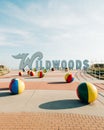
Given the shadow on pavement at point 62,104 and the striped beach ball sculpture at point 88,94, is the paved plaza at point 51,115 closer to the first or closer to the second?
the shadow on pavement at point 62,104

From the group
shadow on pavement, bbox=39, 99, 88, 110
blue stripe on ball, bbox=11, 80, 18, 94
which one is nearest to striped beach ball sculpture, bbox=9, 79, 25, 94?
blue stripe on ball, bbox=11, 80, 18, 94

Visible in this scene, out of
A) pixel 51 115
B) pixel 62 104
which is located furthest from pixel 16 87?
pixel 51 115

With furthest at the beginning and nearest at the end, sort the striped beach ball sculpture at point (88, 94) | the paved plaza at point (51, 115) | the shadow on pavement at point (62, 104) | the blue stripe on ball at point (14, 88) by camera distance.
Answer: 1. the blue stripe on ball at point (14, 88)
2. the striped beach ball sculpture at point (88, 94)
3. the shadow on pavement at point (62, 104)
4. the paved plaza at point (51, 115)

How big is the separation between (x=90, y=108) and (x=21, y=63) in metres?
49.1

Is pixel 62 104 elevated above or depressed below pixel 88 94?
below

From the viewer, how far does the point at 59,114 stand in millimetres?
7777

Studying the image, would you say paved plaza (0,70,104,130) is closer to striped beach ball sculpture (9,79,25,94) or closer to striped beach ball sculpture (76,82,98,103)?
striped beach ball sculpture (76,82,98,103)

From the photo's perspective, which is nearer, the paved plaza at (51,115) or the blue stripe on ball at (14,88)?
the paved plaza at (51,115)

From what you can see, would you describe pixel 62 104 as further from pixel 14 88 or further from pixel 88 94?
pixel 14 88

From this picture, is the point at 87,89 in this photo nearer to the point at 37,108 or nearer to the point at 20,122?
the point at 37,108

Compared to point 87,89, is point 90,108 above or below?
below

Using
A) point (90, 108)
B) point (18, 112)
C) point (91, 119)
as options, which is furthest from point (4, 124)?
point (90, 108)

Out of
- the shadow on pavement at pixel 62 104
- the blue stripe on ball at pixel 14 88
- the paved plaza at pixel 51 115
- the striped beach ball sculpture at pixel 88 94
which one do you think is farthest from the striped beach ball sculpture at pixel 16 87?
the striped beach ball sculpture at pixel 88 94

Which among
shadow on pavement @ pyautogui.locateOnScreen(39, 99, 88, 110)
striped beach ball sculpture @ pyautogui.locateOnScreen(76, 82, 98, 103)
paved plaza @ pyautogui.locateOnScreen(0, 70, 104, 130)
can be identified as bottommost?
paved plaza @ pyautogui.locateOnScreen(0, 70, 104, 130)
